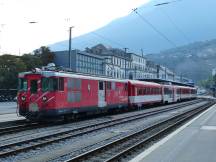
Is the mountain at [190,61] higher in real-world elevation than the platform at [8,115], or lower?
higher

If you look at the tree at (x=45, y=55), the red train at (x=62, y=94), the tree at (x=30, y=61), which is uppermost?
the tree at (x=45, y=55)

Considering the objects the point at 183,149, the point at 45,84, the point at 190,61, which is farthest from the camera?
the point at 190,61

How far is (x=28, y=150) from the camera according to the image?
1445cm

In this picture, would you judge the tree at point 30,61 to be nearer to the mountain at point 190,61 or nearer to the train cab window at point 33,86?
the train cab window at point 33,86

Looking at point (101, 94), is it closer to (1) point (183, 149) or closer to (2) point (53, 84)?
→ (2) point (53, 84)

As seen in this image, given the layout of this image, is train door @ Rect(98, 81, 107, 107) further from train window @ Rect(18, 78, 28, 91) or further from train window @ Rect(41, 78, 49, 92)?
train window @ Rect(41, 78, 49, 92)

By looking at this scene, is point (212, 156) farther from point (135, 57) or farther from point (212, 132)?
point (135, 57)

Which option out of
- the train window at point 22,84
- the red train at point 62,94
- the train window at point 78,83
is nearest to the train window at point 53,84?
the red train at point 62,94


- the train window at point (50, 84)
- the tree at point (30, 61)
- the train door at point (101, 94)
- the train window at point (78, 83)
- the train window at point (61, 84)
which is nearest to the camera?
the train window at point (50, 84)

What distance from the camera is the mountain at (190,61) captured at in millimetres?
181750

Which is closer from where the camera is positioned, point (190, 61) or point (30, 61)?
point (30, 61)

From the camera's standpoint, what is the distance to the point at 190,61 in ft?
592

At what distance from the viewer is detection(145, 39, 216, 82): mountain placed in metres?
182

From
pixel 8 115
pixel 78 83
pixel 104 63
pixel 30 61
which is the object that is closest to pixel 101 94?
pixel 78 83
